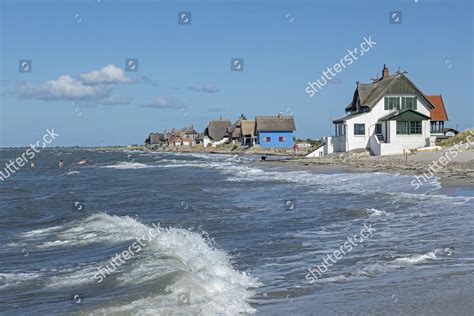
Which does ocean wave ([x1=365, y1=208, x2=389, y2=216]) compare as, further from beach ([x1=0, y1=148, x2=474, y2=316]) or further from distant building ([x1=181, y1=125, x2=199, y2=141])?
distant building ([x1=181, y1=125, x2=199, y2=141])

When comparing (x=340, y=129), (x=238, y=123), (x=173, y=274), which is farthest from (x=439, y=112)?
(x=238, y=123)

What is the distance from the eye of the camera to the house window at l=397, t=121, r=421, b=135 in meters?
46.8

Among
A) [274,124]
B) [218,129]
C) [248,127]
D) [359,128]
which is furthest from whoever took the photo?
[218,129]

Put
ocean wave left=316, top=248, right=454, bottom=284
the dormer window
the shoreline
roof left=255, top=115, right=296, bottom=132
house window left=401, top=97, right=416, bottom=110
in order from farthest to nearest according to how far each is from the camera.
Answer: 1. roof left=255, top=115, right=296, bottom=132
2. house window left=401, top=97, right=416, bottom=110
3. the dormer window
4. the shoreline
5. ocean wave left=316, top=248, right=454, bottom=284

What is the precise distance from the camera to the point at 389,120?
4659cm

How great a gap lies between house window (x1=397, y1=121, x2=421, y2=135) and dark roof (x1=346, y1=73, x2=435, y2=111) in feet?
10.4

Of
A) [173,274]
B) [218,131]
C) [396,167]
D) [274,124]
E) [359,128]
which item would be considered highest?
[274,124]

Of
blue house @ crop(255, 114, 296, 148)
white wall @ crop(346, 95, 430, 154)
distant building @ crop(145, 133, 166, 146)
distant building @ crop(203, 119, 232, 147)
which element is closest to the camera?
white wall @ crop(346, 95, 430, 154)

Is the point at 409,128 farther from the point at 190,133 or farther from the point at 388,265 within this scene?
the point at 190,133

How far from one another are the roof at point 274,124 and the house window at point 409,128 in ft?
170

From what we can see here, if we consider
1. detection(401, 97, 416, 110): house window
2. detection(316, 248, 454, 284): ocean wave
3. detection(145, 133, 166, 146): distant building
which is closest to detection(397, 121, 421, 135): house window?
detection(401, 97, 416, 110): house window

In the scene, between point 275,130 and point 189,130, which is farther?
point 189,130

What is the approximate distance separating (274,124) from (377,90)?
47741 millimetres

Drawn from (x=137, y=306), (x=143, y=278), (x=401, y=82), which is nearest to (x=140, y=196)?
(x=143, y=278)
